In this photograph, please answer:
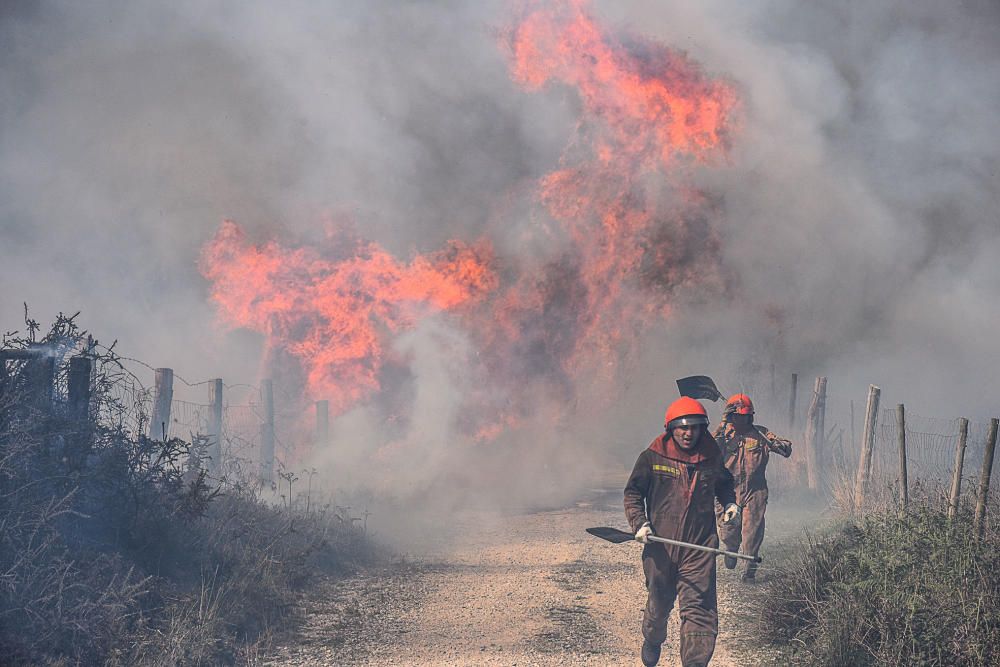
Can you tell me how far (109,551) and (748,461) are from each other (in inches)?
266

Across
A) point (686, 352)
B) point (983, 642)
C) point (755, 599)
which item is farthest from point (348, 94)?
point (983, 642)

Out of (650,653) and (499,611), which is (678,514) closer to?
(650,653)

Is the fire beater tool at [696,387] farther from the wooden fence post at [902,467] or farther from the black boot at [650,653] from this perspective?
the black boot at [650,653]

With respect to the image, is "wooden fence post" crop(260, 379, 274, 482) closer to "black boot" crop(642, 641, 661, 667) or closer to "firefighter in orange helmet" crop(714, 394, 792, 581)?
"firefighter in orange helmet" crop(714, 394, 792, 581)

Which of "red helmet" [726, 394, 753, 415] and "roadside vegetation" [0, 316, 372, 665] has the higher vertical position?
"red helmet" [726, 394, 753, 415]

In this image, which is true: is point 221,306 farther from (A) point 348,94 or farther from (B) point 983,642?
(B) point 983,642

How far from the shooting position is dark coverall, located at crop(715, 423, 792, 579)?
9.91m

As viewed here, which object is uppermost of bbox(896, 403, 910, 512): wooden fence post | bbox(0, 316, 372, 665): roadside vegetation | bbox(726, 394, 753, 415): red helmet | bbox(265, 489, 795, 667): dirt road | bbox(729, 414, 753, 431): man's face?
bbox(726, 394, 753, 415): red helmet

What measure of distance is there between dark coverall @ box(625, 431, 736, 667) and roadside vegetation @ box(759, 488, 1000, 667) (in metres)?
0.88

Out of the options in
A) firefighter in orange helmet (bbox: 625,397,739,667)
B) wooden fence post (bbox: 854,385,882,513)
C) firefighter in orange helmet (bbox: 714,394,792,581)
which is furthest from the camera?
wooden fence post (bbox: 854,385,882,513)

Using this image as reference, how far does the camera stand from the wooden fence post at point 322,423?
18.1 metres

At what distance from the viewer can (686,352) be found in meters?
29.0

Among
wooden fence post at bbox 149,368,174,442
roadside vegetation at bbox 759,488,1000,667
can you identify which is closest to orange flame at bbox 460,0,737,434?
wooden fence post at bbox 149,368,174,442

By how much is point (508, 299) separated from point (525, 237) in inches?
68.2
